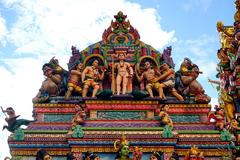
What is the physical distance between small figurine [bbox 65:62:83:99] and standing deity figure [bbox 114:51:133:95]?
1.47m

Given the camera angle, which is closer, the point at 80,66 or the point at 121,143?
the point at 121,143

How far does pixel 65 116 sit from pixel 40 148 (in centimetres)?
195

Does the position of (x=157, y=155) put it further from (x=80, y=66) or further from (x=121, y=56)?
(x=80, y=66)

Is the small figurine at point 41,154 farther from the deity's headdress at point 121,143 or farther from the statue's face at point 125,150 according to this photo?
the statue's face at point 125,150

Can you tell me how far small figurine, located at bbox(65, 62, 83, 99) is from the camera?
21672 mm

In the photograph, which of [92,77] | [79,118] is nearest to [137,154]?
[79,118]

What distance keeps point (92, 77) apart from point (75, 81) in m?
0.72

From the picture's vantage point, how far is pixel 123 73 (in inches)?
860

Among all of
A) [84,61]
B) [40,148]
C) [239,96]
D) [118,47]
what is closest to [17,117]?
[40,148]

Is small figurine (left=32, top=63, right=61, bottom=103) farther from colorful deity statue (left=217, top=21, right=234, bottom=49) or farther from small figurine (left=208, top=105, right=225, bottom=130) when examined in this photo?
colorful deity statue (left=217, top=21, right=234, bottom=49)

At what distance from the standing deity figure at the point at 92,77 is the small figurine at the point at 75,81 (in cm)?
29

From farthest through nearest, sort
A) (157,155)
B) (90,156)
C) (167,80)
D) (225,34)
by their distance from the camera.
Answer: (225,34), (167,80), (157,155), (90,156)

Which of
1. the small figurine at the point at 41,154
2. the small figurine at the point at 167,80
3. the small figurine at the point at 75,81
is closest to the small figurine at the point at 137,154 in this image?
the small figurine at the point at 41,154

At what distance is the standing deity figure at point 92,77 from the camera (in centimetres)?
2144
